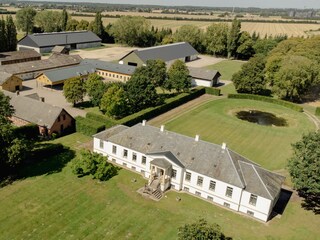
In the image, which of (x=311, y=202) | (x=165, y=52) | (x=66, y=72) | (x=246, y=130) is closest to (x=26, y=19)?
(x=165, y=52)

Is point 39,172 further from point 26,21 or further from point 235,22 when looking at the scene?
point 26,21

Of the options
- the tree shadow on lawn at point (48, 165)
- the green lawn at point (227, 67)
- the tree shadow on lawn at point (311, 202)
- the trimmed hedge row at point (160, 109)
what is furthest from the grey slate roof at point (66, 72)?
the tree shadow on lawn at point (311, 202)

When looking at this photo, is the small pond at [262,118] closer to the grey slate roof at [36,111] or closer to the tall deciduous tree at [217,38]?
the grey slate roof at [36,111]

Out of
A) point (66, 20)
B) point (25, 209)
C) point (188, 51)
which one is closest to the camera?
point (25, 209)

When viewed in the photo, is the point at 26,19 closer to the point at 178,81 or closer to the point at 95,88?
the point at 95,88

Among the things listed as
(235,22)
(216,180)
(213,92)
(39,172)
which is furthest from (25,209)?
(235,22)

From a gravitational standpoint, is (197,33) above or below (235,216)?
above
